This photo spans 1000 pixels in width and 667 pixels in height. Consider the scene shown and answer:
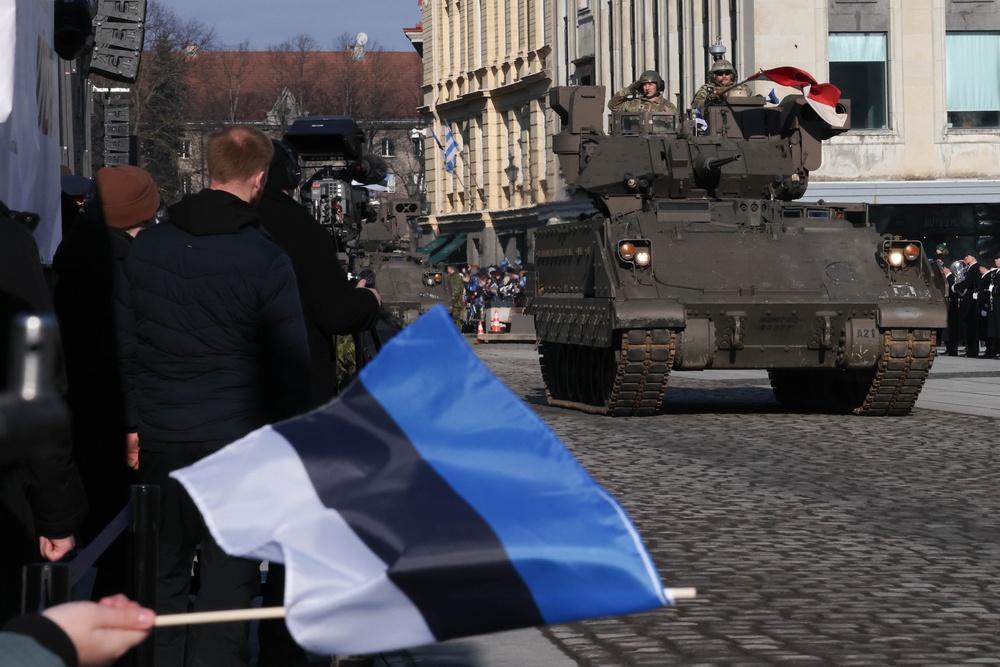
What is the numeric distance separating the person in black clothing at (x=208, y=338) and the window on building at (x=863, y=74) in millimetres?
35522

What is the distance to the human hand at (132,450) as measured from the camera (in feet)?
19.0

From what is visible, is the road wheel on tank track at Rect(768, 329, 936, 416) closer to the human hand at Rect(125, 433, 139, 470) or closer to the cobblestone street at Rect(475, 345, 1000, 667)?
the cobblestone street at Rect(475, 345, 1000, 667)

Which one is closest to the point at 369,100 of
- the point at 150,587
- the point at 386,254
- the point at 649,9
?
the point at 649,9

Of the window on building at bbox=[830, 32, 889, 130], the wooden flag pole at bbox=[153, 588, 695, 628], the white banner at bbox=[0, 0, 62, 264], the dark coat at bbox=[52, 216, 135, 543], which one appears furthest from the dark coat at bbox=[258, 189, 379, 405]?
the window on building at bbox=[830, 32, 889, 130]

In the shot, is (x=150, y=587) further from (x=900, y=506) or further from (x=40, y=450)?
(x=900, y=506)

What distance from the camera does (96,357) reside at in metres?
5.84

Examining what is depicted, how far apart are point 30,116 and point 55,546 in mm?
2772

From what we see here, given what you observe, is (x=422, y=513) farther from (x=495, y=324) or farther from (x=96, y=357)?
(x=495, y=324)

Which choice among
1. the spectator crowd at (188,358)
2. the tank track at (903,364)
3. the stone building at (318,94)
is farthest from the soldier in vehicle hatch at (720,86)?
the stone building at (318,94)

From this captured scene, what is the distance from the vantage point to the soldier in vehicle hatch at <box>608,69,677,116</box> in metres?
20.1

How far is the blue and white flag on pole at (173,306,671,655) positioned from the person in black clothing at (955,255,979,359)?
91.4 feet

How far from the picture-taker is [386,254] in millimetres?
36375

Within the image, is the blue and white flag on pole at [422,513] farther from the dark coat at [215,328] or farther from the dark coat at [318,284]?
the dark coat at [318,284]

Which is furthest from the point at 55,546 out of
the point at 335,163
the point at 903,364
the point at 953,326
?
the point at 953,326
